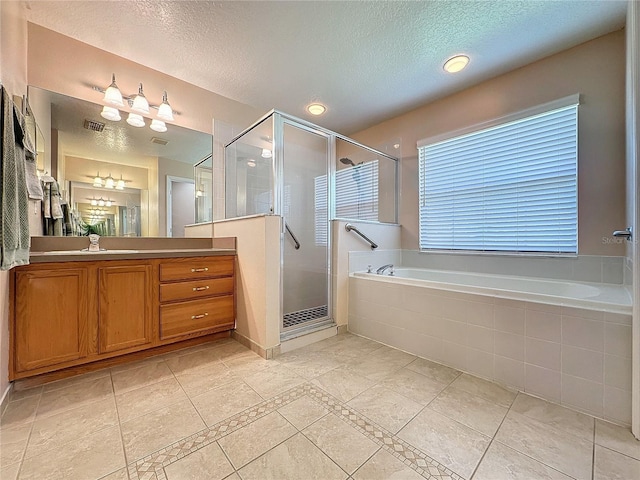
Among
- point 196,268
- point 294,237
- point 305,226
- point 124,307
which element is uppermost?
point 305,226

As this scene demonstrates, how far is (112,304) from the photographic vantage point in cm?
178

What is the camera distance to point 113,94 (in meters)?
2.16

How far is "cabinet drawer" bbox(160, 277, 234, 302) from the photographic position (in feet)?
6.59

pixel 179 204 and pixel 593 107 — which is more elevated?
pixel 593 107

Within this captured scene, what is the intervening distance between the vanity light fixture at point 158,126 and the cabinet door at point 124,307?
1410 millimetres

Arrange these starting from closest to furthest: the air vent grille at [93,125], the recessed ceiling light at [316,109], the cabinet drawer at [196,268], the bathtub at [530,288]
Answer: the bathtub at [530,288] < the cabinet drawer at [196,268] < the air vent grille at [93,125] < the recessed ceiling light at [316,109]

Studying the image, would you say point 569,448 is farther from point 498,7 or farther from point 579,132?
point 498,7

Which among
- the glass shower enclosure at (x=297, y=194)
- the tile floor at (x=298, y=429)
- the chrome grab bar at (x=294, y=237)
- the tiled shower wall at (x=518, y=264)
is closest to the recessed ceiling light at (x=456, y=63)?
the glass shower enclosure at (x=297, y=194)

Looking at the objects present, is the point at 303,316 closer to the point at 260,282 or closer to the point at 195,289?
the point at 260,282

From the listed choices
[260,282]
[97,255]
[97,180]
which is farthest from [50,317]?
[260,282]

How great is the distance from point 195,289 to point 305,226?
115cm

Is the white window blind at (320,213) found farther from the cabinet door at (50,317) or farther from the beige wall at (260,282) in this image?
the cabinet door at (50,317)

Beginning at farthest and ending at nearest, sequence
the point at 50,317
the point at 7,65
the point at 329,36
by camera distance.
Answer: the point at 329,36, the point at 50,317, the point at 7,65

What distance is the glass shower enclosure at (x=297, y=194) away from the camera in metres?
2.24
